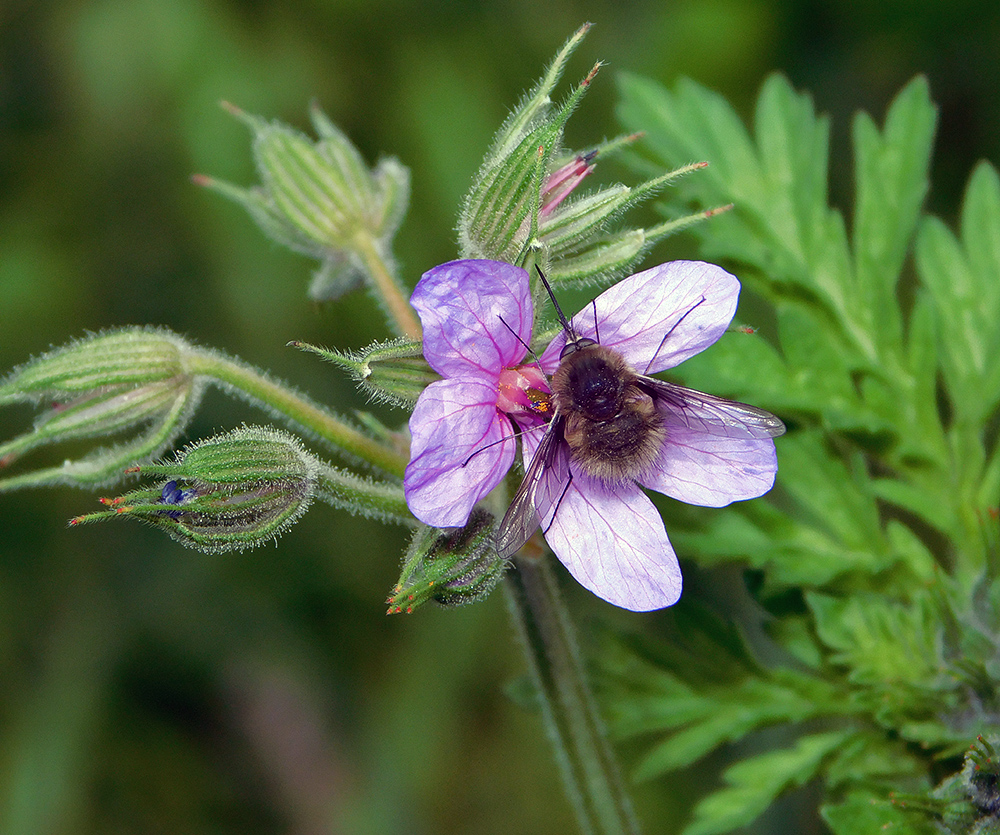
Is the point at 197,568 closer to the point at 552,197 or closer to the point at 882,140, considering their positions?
the point at 552,197

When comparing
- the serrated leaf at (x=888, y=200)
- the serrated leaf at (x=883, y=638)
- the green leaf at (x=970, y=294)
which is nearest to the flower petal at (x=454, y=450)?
the serrated leaf at (x=883, y=638)

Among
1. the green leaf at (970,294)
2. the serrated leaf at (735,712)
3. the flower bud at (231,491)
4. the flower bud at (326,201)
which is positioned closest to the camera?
the flower bud at (231,491)

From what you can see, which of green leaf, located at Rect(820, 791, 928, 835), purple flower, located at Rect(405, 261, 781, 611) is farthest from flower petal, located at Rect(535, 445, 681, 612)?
green leaf, located at Rect(820, 791, 928, 835)

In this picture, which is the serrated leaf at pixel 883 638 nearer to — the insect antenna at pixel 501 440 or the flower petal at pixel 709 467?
the flower petal at pixel 709 467

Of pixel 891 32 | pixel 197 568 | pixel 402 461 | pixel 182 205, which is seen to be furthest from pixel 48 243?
pixel 891 32

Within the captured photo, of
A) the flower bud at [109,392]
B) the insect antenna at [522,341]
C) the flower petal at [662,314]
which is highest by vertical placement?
the flower bud at [109,392]

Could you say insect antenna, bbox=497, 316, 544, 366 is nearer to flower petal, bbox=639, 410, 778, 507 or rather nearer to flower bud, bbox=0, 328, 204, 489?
flower petal, bbox=639, 410, 778, 507

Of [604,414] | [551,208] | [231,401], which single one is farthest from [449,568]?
[231,401]
